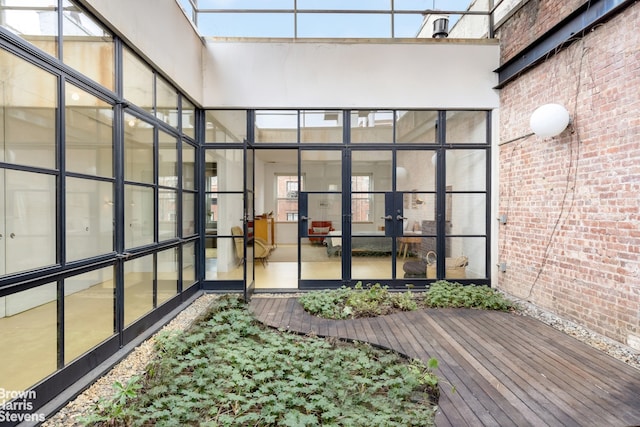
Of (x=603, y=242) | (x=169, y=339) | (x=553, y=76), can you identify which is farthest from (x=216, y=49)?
(x=603, y=242)

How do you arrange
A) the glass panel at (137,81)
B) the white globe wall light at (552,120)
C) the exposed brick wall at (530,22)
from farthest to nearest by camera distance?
the exposed brick wall at (530,22)
the white globe wall light at (552,120)
the glass panel at (137,81)

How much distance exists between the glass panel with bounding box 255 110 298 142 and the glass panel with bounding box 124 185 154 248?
207 centimetres

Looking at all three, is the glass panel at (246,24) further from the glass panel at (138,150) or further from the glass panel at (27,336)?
the glass panel at (27,336)

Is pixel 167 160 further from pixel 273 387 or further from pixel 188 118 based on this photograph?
pixel 273 387

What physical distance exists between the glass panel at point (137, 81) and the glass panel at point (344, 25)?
260cm

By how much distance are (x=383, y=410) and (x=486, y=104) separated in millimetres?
4695

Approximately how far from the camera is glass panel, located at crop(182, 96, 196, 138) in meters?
4.48

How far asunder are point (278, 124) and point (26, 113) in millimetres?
3316

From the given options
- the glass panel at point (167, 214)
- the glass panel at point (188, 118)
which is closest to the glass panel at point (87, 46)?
the glass panel at point (167, 214)

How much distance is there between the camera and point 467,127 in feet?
16.7

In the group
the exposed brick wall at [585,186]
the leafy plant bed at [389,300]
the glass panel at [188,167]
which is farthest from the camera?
the glass panel at [188,167]

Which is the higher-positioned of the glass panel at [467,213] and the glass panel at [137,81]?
the glass panel at [137,81]

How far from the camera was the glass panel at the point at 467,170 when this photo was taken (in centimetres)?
508

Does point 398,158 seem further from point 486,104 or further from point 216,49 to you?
A: point 216,49
